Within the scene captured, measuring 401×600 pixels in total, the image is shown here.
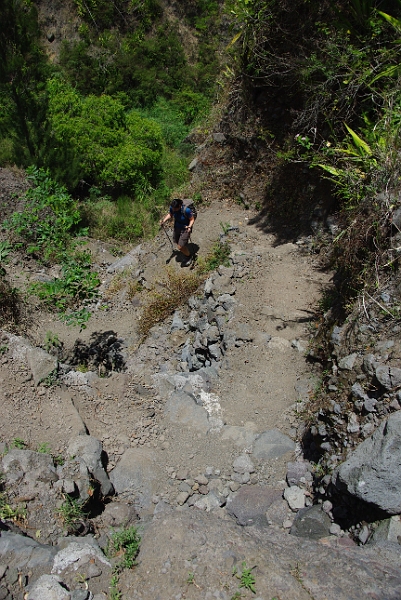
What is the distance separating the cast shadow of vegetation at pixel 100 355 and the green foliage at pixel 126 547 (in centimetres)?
268

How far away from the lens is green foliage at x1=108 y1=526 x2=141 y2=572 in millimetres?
3207

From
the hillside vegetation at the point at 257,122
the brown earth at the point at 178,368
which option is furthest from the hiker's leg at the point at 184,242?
the hillside vegetation at the point at 257,122

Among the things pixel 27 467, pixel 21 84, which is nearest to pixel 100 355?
pixel 27 467

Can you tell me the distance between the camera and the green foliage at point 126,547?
3.21 meters

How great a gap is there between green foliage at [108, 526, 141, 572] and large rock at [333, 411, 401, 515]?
1543 millimetres

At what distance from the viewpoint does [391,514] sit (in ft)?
10.8

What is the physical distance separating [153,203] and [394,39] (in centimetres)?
509

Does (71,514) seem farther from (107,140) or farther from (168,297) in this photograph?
(107,140)

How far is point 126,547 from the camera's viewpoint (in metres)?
3.34

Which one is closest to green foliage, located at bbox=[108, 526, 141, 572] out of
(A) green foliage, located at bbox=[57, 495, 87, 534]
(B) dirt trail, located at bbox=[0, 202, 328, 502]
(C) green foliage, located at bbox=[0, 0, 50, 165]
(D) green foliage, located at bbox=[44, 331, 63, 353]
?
(A) green foliage, located at bbox=[57, 495, 87, 534]

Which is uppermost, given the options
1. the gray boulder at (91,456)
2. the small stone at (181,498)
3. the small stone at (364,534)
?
the gray boulder at (91,456)

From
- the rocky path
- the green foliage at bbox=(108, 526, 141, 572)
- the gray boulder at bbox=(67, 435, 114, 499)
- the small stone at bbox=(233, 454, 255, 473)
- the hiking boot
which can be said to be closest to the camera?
the rocky path

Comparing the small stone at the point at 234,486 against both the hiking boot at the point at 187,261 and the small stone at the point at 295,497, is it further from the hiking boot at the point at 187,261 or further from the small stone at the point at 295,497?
the hiking boot at the point at 187,261

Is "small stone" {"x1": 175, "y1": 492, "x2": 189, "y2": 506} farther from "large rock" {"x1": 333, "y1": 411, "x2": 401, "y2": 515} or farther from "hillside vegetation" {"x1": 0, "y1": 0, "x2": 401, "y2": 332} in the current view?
"hillside vegetation" {"x1": 0, "y1": 0, "x2": 401, "y2": 332}
